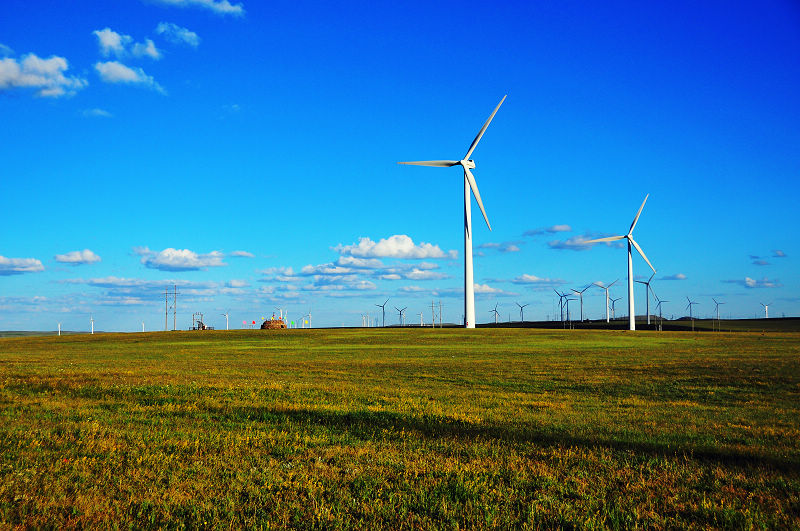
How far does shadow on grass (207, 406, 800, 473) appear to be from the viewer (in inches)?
559

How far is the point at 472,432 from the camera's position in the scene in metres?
16.6

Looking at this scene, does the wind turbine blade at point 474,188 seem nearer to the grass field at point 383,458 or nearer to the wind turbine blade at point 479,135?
the wind turbine blade at point 479,135

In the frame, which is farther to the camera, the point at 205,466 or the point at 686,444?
the point at 686,444

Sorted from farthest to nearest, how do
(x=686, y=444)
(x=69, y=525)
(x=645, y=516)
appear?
(x=686, y=444) < (x=645, y=516) < (x=69, y=525)

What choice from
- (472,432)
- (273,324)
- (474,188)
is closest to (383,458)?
(472,432)

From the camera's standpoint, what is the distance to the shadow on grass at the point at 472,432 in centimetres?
1419

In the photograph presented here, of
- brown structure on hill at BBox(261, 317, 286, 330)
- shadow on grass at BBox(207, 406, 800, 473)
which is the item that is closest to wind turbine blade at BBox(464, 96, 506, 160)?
brown structure on hill at BBox(261, 317, 286, 330)

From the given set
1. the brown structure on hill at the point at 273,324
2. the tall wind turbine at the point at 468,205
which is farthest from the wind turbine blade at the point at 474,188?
the brown structure on hill at the point at 273,324

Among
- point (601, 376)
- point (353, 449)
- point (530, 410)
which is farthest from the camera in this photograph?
point (601, 376)

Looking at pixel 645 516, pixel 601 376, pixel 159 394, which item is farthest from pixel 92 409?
pixel 601 376

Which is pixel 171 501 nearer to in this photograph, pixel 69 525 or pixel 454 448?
pixel 69 525

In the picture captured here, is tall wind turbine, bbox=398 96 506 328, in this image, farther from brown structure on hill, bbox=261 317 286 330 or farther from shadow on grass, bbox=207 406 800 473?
shadow on grass, bbox=207 406 800 473

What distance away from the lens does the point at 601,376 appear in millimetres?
35031

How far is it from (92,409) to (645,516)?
54.0 feet
